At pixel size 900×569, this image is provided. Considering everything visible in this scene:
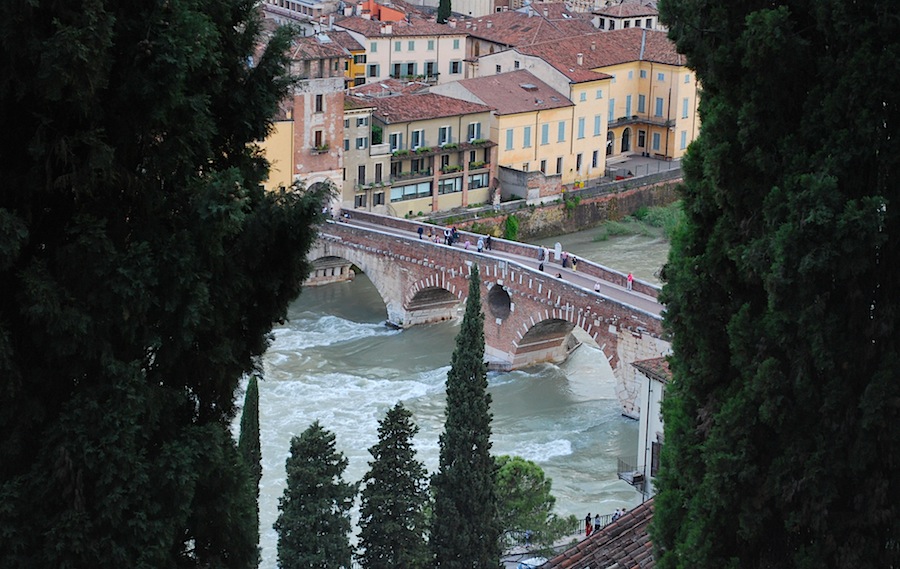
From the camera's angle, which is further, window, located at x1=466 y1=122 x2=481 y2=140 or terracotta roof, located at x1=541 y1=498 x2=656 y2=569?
window, located at x1=466 y1=122 x2=481 y2=140

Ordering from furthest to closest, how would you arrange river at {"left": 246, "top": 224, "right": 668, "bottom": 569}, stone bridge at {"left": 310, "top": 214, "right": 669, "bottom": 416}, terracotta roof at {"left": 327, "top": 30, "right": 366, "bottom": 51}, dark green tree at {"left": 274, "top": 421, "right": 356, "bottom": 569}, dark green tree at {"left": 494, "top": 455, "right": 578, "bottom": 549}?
terracotta roof at {"left": 327, "top": 30, "right": 366, "bottom": 51}
stone bridge at {"left": 310, "top": 214, "right": 669, "bottom": 416}
river at {"left": 246, "top": 224, "right": 668, "bottom": 569}
dark green tree at {"left": 494, "top": 455, "right": 578, "bottom": 549}
dark green tree at {"left": 274, "top": 421, "right": 356, "bottom": 569}

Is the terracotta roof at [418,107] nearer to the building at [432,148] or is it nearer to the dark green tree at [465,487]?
the building at [432,148]

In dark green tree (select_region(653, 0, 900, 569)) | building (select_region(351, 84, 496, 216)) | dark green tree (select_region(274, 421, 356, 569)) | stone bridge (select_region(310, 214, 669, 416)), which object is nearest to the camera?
dark green tree (select_region(653, 0, 900, 569))

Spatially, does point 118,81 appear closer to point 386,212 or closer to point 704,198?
point 704,198

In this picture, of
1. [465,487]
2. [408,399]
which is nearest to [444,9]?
[408,399]

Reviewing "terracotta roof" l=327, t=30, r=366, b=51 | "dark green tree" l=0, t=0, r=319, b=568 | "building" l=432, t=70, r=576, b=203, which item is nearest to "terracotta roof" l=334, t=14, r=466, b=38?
"terracotta roof" l=327, t=30, r=366, b=51

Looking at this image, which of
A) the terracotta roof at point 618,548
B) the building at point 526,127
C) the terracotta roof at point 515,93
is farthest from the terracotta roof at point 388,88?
the terracotta roof at point 618,548

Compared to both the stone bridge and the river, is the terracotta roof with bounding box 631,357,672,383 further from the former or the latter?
the stone bridge
